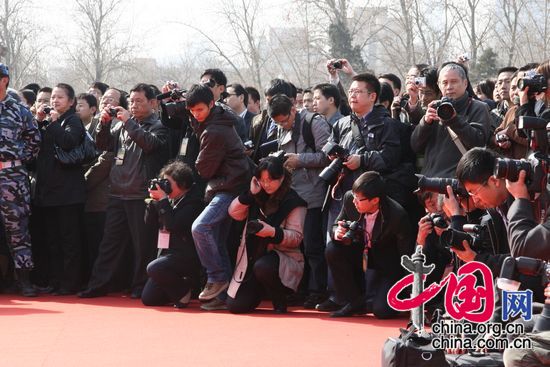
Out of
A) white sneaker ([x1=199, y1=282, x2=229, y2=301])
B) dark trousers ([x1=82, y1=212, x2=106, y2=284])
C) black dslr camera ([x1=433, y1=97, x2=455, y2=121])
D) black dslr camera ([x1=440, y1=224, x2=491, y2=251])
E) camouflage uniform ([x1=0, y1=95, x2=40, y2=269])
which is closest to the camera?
black dslr camera ([x1=440, y1=224, x2=491, y2=251])

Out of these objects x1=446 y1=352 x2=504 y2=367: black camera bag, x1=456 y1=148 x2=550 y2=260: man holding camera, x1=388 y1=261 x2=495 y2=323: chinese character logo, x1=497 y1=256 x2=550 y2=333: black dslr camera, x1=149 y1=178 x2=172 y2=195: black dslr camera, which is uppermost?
x1=456 y1=148 x2=550 y2=260: man holding camera

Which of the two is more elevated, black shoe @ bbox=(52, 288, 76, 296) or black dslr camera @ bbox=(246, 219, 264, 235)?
black dslr camera @ bbox=(246, 219, 264, 235)

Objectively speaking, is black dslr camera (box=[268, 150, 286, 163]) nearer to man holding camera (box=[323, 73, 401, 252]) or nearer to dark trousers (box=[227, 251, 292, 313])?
man holding camera (box=[323, 73, 401, 252])

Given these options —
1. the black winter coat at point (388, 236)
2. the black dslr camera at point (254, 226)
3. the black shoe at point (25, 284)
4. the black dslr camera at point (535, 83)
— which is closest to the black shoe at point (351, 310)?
the black winter coat at point (388, 236)

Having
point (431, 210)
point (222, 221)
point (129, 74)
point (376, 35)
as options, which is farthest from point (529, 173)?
point (129, 74)

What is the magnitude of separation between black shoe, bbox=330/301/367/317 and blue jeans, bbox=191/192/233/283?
1.08m

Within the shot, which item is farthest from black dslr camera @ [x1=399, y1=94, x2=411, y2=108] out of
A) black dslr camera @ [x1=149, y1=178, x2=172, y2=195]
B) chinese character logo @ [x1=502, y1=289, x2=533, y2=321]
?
chinese character logo @ [x1=502, y1=289, x2=533, y2=321]

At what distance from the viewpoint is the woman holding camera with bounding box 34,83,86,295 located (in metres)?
8.20

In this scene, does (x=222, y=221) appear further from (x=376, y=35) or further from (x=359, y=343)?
(x=376, y=35)

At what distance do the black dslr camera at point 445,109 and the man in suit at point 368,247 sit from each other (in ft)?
2.28

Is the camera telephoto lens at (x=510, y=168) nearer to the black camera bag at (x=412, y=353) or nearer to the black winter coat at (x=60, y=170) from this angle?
the black camera bag at (x=412, y=353)

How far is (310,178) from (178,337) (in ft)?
6.65

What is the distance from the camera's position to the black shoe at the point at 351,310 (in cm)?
682

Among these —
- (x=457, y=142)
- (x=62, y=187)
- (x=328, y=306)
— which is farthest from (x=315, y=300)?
(x=62, y=187)
